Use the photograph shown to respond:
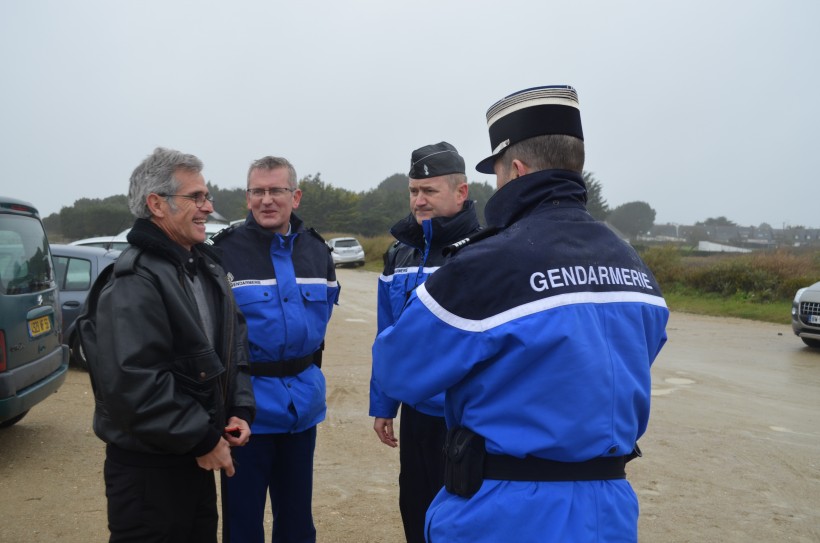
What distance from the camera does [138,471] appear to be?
2439 mm

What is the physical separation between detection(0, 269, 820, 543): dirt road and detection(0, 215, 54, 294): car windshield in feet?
4.50

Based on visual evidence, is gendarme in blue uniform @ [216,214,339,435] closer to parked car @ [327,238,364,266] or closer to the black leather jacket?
the black leather jacket

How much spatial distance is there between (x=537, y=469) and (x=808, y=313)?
10868mm

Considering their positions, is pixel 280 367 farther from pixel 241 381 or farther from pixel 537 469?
pixel 537 469

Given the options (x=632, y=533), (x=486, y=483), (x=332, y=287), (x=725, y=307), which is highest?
(x=332, y=287)

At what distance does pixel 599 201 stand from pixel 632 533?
208 ft

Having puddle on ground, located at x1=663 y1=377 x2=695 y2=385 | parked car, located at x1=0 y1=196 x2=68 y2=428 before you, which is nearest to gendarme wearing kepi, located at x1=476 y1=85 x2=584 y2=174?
parked car, located at x1=0 y1=196 x2=68 y2=428

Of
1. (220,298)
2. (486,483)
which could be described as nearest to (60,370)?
(220,298)

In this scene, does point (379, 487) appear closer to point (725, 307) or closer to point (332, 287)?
point (332, 287)

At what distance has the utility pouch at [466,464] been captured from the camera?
71.8 inches

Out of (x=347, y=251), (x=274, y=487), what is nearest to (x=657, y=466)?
(x=274, y=487)

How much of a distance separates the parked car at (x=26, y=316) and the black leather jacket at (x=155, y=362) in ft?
9.10

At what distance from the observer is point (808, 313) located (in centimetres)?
1077

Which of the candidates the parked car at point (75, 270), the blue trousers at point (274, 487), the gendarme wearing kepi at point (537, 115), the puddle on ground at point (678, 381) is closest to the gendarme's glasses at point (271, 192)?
the blue trousers at point (274, 487)
